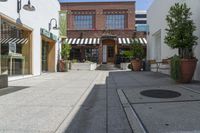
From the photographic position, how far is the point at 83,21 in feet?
137

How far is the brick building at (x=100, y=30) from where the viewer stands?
38.4 metres

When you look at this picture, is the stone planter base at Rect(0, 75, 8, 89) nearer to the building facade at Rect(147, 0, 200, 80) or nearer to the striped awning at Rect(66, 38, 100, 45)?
the building facade at Rect(147, 0, 200, 80)

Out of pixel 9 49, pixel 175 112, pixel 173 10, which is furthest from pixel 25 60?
pixel 175 112

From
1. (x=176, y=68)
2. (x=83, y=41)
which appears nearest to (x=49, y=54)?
(x=83, y=41)

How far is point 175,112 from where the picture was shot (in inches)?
268

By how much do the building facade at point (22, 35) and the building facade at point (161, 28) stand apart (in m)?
7.89

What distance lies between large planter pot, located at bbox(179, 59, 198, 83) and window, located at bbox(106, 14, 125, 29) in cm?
2957

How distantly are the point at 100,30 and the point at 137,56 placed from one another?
13.9 m

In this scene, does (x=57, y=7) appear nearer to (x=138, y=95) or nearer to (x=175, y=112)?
(x=138, y=95)

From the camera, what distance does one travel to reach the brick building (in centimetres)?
3838

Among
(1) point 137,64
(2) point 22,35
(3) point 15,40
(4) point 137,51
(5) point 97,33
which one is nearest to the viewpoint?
(3) point 15,40

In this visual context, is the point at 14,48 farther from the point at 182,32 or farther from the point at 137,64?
the point at 137,64

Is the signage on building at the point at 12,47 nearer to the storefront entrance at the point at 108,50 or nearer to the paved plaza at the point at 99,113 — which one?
the paved plaza at the point at 99,113

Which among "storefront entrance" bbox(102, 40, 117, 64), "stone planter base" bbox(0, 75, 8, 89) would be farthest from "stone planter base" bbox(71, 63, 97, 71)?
"stone planter base" bbox(0, 75, 8, 89)
